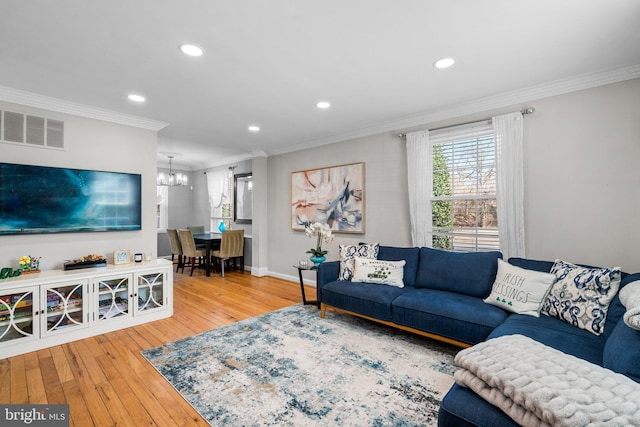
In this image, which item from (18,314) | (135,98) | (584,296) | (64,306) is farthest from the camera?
(135,98)

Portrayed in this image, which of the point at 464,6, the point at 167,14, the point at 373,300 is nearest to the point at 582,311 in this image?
the point at 373,300

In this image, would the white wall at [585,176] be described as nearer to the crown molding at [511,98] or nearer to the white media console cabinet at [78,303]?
the crown molding at [511,98]

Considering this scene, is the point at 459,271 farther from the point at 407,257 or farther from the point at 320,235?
the point at 320,235

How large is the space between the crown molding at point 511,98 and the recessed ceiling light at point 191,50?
2537 millimetres

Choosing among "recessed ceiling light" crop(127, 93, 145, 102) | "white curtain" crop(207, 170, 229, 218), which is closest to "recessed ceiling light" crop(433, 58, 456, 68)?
"recessed ceiling light" crop(127, 93, 145, 102)

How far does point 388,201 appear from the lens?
4.05m

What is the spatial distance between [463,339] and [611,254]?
5.14ft

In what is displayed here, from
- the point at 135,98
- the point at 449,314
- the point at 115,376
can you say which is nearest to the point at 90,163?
the point at 135,98

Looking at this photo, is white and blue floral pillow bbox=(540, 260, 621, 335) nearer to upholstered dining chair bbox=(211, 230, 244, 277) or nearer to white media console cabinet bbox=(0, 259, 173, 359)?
white media console cabinet bbox=(0, 259, 173, 359)

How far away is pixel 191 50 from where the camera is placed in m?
2.20

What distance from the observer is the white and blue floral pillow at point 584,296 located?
2.07m

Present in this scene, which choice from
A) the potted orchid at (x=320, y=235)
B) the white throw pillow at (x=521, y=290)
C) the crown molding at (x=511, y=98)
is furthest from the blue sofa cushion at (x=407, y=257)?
the crown molding at (x=511, y=98)

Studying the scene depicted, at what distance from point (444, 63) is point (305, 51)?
1.15 meters

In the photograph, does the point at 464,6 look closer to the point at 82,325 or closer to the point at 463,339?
the point at 463,339
